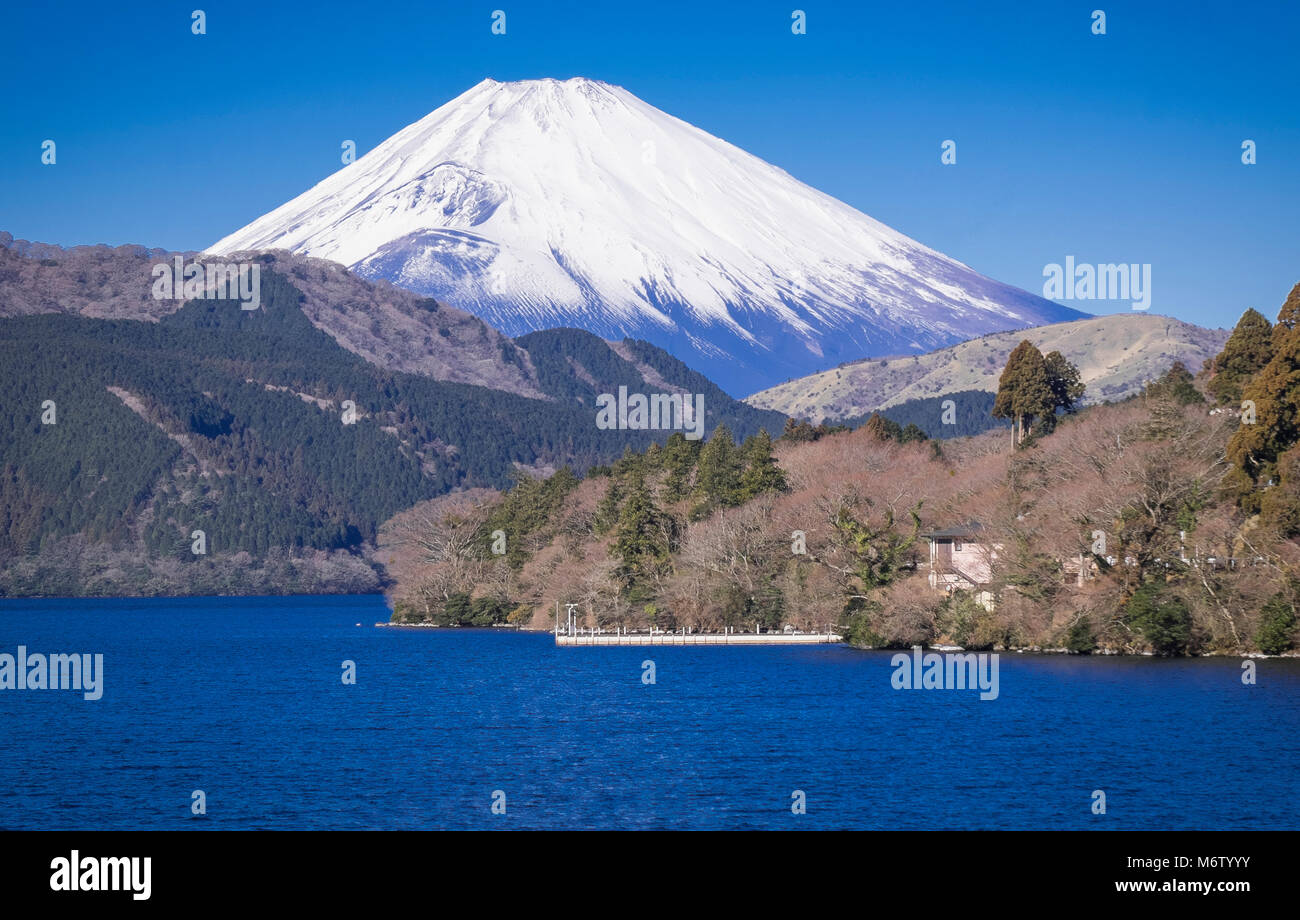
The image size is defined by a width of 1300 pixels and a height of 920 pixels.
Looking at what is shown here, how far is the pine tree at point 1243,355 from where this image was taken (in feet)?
219

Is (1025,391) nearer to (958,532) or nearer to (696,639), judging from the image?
(958,532)

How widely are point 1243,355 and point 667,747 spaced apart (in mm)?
38569

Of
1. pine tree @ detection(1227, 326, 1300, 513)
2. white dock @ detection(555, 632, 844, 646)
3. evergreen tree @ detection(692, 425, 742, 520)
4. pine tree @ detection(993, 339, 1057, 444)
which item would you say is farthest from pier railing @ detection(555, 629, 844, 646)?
pine tree @ detection(1227, 326, 1300, 513)

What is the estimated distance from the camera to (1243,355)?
6806cm

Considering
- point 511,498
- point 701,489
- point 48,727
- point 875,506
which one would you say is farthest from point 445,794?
point 511,498

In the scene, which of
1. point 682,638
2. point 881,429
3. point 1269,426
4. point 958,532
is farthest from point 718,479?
point 1269,426

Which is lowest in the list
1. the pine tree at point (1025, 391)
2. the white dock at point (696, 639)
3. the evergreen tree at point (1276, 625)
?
the white dock at point (696, 639)

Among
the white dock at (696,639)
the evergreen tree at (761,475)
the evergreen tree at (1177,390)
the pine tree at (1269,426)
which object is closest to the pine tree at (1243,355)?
the evergreen tree at (1177,390)

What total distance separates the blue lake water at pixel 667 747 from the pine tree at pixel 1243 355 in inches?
628

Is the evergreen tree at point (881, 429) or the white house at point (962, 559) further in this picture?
the evergreen tree at point (881, 429)

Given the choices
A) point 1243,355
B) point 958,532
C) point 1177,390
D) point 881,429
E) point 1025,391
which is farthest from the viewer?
point 881,429

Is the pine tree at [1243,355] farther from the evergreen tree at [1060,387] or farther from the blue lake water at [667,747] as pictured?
the evergreen tree at [1060,387]
